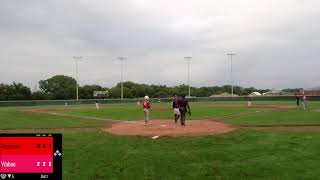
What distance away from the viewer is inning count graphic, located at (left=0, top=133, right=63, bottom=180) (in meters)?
6.18

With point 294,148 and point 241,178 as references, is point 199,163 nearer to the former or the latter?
point 241,178

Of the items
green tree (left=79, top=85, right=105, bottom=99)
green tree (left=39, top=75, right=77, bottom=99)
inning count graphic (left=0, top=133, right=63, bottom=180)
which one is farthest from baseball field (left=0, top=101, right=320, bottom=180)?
green tree (left=39, top=75, right=77, bottom=99)

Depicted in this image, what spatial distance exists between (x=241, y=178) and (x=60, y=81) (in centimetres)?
15128

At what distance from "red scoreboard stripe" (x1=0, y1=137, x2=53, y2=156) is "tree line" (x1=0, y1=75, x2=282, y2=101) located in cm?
11634

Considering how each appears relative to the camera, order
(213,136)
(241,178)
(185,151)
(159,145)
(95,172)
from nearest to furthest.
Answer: (241,178) < (95,172) < (185,151) < (159,145) < (213,136)

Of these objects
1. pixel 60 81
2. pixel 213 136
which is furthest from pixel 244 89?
pixel 213 136

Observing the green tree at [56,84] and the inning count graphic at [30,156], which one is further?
the green tree at [56,84]

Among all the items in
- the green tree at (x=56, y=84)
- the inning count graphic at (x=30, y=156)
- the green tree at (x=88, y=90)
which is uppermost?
the green tree at (x=56, y=84)

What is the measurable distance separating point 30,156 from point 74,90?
13695 cm

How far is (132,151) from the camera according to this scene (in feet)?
52.1

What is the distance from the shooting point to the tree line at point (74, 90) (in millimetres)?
127062

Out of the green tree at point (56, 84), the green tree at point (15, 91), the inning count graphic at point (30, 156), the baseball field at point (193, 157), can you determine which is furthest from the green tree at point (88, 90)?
the inning count graphic at point (30, 156)

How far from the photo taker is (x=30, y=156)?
6.16 metres

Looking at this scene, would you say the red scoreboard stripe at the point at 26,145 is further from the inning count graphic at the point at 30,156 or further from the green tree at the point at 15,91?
the green tree at the point at 15,91
